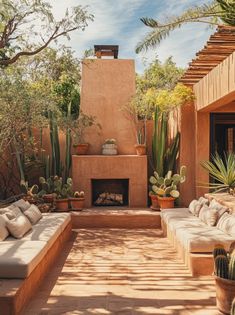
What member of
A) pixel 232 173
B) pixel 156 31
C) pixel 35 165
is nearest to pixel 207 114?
pixel 232 173

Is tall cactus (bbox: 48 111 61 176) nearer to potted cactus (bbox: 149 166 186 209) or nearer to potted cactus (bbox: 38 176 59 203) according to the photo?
potted cactus (bbox: 38 176 59 203)

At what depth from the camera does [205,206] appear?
7.25m

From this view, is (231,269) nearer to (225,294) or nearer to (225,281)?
(225,281)

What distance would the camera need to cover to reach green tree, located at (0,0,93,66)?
22.7 ft

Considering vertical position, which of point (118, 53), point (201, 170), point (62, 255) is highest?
point (118, 53)

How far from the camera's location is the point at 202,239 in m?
5.54

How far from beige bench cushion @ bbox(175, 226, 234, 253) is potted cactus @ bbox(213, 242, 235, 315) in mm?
1285

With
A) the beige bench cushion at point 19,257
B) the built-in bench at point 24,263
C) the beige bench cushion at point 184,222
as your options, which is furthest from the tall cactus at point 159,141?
the beige bench cushion at point 19,257

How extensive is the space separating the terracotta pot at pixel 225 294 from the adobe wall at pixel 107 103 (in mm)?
7188

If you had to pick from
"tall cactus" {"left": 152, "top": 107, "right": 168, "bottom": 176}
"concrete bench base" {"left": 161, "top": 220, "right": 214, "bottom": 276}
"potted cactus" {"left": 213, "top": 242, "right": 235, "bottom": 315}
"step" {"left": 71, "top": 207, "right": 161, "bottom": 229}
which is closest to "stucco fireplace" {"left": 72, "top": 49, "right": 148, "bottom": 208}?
"tall cactus" {"left": 152, "top": 107, "right": 168, "bottom": 176}

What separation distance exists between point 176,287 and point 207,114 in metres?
5.66

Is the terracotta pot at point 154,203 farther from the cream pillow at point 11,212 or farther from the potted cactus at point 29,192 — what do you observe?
the cream pillow at point 11,212

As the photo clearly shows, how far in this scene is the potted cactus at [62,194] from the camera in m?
9.72

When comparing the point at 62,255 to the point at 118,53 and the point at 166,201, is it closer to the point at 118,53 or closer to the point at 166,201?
the point at 166,201
